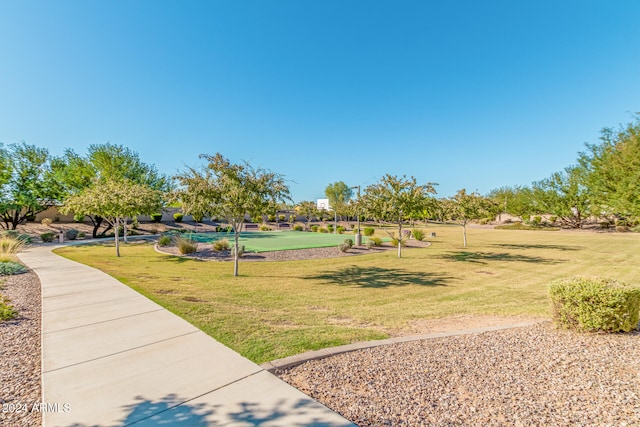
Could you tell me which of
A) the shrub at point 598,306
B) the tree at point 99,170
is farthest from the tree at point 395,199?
the tree at point 99,170

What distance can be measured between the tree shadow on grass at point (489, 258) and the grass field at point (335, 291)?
63 mm

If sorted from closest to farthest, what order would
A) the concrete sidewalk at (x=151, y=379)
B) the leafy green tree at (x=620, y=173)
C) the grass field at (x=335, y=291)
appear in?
the concrete sidewalk at (x=151, y=379), the grass field at (x=335, y=291), the leafy green tree at (x=620, y=173)

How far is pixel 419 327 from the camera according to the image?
634 centimetres

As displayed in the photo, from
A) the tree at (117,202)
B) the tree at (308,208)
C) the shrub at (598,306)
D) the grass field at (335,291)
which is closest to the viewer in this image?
the shrub at (598,306)

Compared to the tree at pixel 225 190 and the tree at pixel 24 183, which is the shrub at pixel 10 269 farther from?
the tree at pixel 24 183

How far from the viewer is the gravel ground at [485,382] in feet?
9.80

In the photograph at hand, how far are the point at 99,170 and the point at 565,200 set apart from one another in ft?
226

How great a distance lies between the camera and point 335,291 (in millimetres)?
9828

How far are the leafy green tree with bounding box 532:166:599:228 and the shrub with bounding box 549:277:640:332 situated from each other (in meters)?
49.9

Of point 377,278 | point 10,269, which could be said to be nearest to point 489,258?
point 377,278

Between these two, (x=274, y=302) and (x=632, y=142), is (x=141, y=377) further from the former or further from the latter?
(x=632, y=142)

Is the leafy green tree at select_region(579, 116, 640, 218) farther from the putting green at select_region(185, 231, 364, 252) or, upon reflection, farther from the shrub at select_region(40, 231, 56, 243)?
the shrub at select_region(40, 231, 56, 243)

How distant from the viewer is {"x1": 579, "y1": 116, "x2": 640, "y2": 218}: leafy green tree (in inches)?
378

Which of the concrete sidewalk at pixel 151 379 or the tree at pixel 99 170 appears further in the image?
the tree at pixel 99 170
